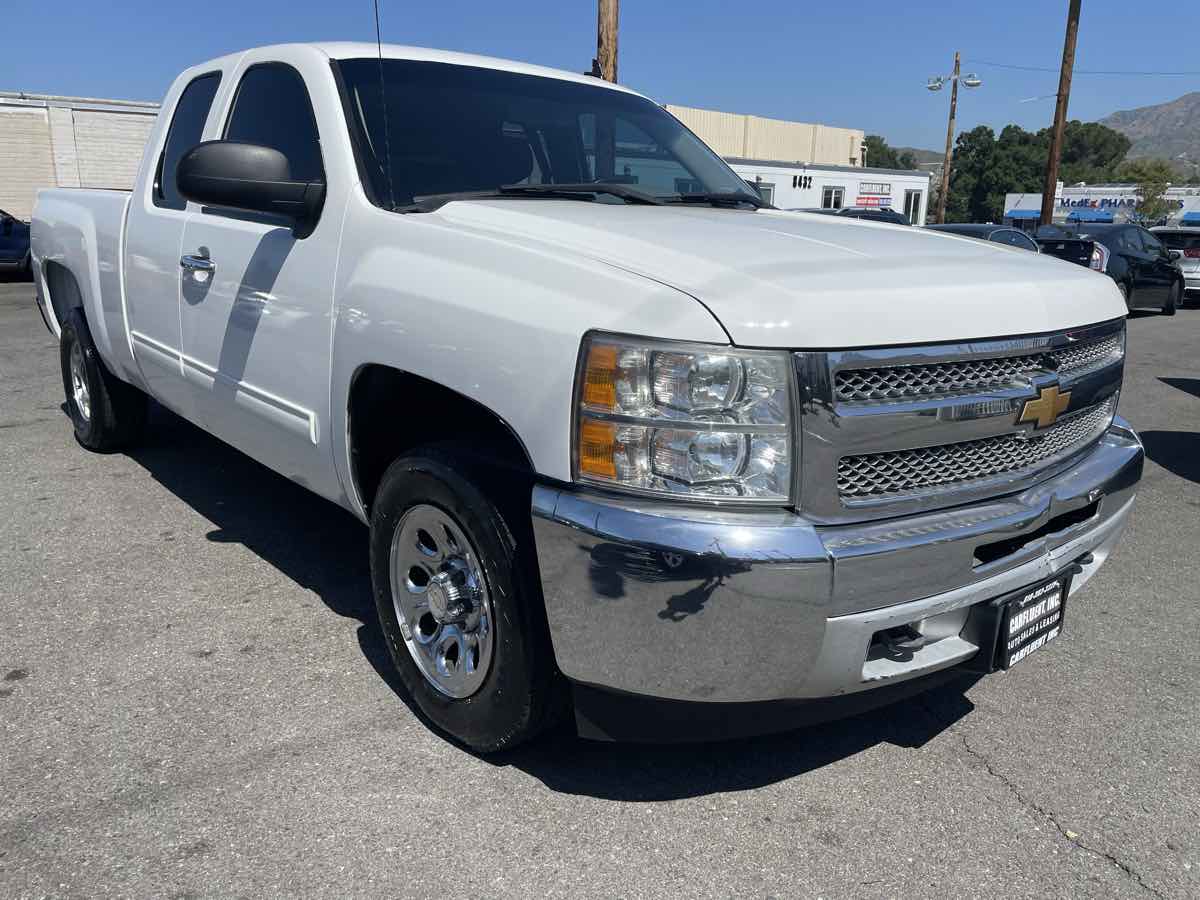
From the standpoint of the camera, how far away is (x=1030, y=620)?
8.18ft

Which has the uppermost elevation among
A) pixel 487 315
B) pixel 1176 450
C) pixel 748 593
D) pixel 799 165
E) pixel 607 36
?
pixel 607 36

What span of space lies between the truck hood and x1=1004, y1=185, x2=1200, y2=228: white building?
61.8m

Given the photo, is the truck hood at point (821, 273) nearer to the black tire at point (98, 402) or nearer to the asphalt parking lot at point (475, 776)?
the asphalt parking lot at point (475, 776)

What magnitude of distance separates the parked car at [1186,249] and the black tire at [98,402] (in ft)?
59.0

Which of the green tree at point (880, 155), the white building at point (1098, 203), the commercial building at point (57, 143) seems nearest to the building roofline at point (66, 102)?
the commercial building at point (57, 143)

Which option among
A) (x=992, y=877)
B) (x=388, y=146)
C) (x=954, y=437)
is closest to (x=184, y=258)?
(x=388, y=146)

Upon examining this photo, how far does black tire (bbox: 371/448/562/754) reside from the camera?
7.86 ft

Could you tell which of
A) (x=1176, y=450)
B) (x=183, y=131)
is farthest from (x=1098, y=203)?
(x=183, y=131)

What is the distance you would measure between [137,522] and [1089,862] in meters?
4.03

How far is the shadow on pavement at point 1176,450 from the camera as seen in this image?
627cm

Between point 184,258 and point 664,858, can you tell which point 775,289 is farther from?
point 184,258

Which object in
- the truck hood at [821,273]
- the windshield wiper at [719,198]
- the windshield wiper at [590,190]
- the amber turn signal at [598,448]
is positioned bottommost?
the amber turn signal at [598,448]

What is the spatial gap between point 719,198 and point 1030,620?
1.96 meters

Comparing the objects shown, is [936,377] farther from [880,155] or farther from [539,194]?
[880,155]
